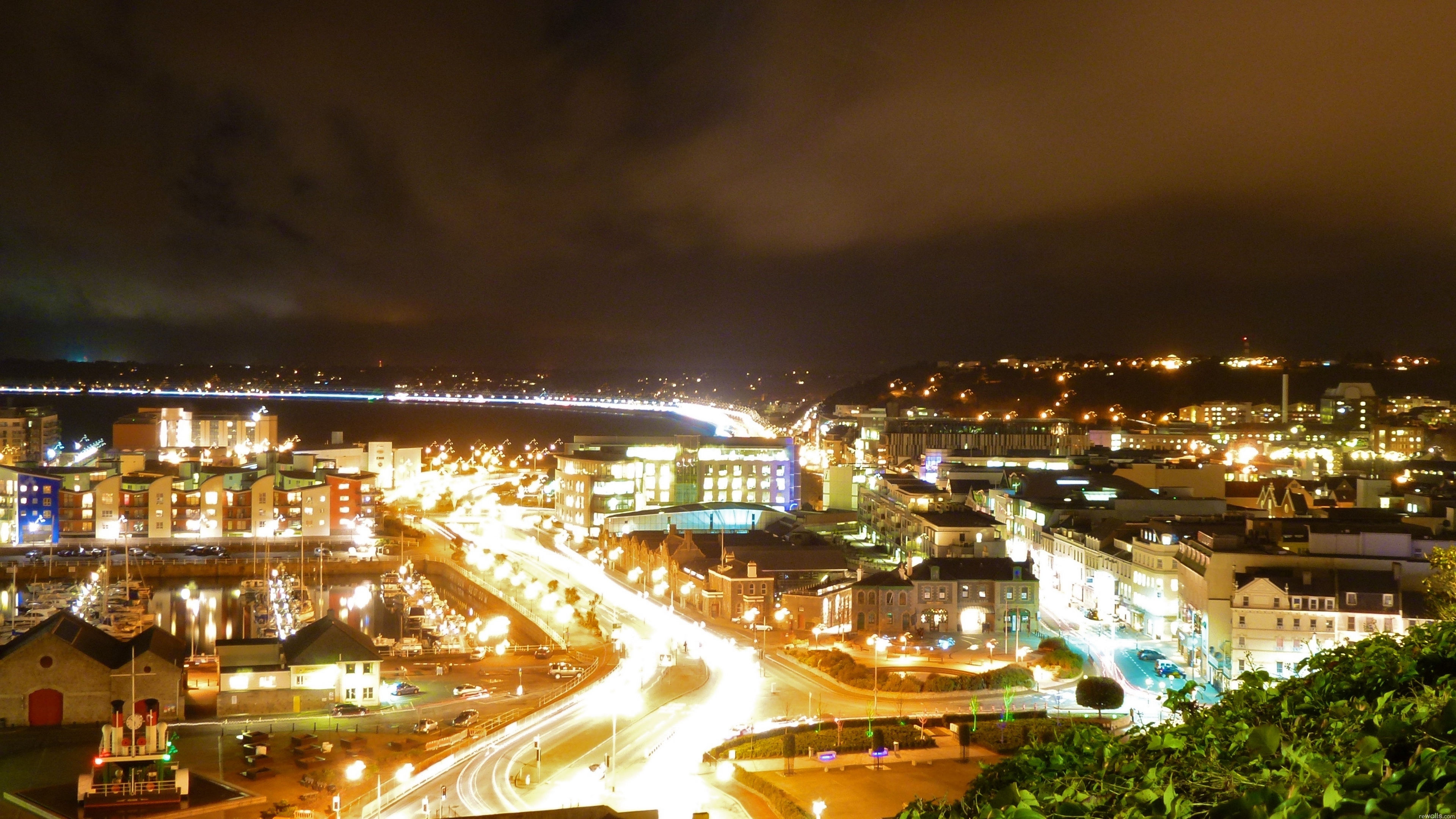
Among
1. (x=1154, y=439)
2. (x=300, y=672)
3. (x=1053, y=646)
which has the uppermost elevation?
(x=1154, y=439)

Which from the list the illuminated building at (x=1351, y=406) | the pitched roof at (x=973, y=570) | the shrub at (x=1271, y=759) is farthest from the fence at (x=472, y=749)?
the illuminated building at (x=1351, y=406)

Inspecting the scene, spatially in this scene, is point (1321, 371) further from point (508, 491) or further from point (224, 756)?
point (224, 756)

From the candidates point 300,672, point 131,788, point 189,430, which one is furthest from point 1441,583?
point 189,430

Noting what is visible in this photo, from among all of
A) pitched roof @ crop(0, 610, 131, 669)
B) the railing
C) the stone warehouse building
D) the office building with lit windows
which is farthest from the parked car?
the office building with lit windows

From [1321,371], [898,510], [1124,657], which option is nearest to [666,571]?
[898,510]

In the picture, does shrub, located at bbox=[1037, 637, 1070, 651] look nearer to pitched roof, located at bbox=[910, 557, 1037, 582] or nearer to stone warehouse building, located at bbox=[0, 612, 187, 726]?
pitched roof, located at bbox=[910, 557, 1037, 582]

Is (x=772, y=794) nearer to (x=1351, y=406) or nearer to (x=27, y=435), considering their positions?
(x=27, y=435)

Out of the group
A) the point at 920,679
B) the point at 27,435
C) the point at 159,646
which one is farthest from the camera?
the point at 27,435
